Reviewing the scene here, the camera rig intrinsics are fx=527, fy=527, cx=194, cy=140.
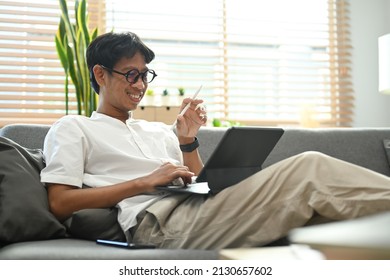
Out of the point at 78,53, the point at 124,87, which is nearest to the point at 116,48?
the point at 124,87

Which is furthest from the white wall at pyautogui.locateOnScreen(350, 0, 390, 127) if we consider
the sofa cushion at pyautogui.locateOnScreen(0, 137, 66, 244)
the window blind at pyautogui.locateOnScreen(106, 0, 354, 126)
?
the sofa cushion at pyautogui.locateOnScreen(0, 137, 66, 244)

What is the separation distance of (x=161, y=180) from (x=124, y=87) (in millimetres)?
456

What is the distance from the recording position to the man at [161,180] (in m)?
1.26

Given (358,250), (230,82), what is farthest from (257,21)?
(358,250)

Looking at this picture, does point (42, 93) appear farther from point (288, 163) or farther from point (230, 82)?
point (288, 163)

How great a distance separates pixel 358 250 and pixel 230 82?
11.8ft

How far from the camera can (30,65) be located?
3.53 m

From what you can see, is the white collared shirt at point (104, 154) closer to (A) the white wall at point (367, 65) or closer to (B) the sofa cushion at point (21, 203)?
(B) the sofa cushion at point (21, 203)

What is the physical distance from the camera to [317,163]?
132 centimetres

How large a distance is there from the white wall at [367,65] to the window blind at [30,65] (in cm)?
220

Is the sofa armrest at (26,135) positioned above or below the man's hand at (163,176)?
above

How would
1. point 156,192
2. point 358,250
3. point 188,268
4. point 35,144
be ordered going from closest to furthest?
1. point 358,250
2. point 188,268
3. point 156,192
4. point 35,144

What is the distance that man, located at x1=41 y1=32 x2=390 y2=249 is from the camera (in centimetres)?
126

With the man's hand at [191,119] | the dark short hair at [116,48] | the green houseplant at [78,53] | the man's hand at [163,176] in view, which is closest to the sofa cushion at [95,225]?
the man's hand at [163,176]
